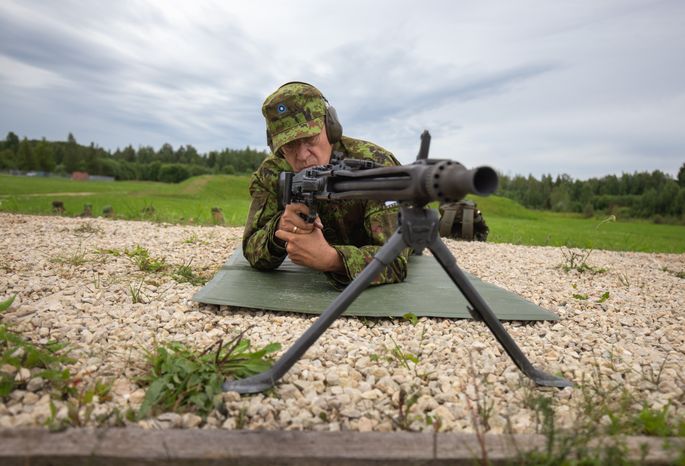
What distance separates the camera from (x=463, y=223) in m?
10.7

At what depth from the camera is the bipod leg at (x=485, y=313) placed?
95.2 inches

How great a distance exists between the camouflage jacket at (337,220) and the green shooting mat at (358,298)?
0.20 meters

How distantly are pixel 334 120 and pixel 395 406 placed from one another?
2.69 m

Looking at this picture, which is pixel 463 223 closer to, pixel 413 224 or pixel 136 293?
pixel 136 293

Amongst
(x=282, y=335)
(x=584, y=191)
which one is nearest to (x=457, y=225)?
(x=282, y=335)


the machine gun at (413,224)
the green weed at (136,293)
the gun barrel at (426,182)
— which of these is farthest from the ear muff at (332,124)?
the green weed at (136,293)

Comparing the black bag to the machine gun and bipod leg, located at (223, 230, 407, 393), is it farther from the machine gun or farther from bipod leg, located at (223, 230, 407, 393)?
bipod leg, located at (223, 230, 407, 393)

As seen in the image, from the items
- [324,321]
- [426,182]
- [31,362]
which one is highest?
[426,182]

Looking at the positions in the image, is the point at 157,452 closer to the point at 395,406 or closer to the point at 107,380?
the point at 107,380

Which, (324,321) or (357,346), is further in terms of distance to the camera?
(357,346)

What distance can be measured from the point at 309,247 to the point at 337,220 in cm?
92

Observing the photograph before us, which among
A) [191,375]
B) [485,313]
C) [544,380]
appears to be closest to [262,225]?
[191,375]

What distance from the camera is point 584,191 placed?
91.6 feet

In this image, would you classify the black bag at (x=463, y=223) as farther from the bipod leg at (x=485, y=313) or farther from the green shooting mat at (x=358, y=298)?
the bipod leg at (x=485, y=313)
